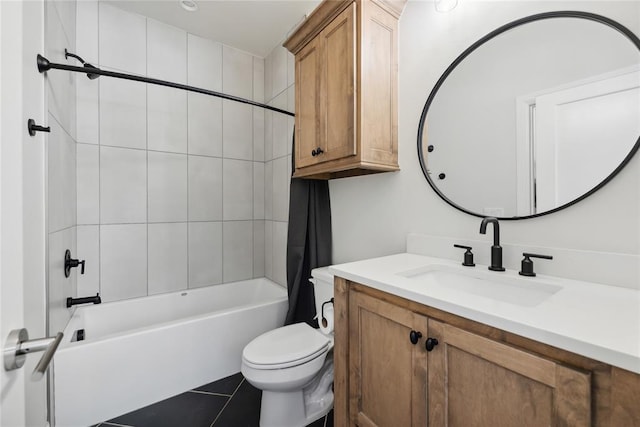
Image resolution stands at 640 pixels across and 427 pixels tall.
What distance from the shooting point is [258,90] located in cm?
272

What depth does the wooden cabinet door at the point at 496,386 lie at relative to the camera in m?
0.53

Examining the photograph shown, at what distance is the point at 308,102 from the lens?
1599mm

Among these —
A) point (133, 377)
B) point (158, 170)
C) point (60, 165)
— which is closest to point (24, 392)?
point (133, 377)

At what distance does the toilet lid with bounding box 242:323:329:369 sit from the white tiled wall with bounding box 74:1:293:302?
38.2 inches

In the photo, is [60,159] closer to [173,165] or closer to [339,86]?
[173,165]

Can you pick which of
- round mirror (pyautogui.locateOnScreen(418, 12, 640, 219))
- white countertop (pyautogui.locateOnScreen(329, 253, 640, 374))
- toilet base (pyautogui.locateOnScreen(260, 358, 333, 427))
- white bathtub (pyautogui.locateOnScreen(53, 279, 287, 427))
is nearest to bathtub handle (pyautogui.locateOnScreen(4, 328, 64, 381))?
white countertop (pyautogui.locateOnScreen(329, 253, 640, 374))

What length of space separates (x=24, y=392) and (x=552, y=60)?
176 centimetres

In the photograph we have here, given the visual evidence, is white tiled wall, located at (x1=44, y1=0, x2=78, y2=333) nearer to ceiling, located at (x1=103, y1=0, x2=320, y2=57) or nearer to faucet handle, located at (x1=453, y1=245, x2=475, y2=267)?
ceiling, located at (x1=103, y1=0, x2=320, y2=57)

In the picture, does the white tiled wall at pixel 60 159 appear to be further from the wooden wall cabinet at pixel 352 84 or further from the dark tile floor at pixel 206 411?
the wooden wall cabinet at pixel 352 84

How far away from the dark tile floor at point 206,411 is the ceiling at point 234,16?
271cm

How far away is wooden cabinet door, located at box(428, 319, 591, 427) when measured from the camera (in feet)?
1.73

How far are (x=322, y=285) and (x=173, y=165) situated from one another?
1.65 metres

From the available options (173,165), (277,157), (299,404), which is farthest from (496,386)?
(173,165)

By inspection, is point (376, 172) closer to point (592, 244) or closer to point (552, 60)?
point (552, 60)
